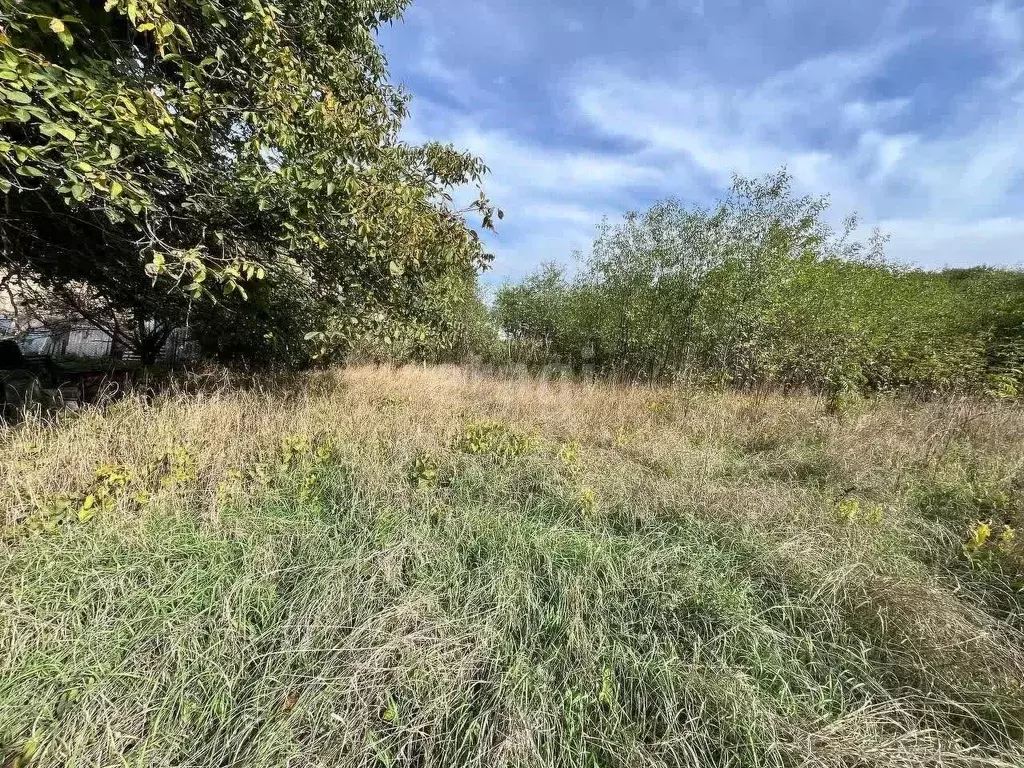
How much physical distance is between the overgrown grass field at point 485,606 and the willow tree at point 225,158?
139 cm

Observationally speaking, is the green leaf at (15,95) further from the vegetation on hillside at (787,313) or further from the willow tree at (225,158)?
the vegetation on hillside at (787,313)

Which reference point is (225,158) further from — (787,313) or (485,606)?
(787,313)

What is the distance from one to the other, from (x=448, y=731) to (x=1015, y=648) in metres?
2.33

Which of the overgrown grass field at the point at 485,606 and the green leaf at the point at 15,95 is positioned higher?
the green leaf at the point at 15,95

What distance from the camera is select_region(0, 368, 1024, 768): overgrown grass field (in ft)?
4.42

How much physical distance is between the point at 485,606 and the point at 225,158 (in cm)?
401

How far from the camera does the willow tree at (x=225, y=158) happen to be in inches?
77.2

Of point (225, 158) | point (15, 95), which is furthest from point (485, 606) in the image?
point (225, 158)

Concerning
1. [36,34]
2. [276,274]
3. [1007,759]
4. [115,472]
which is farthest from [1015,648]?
[36,34]

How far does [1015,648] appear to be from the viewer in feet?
5.35

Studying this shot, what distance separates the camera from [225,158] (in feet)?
10.9

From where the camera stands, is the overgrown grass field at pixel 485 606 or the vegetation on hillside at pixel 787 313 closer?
the overgrown grass field at pixel 485 606

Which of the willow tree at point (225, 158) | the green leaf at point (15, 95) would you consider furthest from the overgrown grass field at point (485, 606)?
the green leaf at point (15, 95)

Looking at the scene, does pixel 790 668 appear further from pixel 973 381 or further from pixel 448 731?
pixel 973 381
